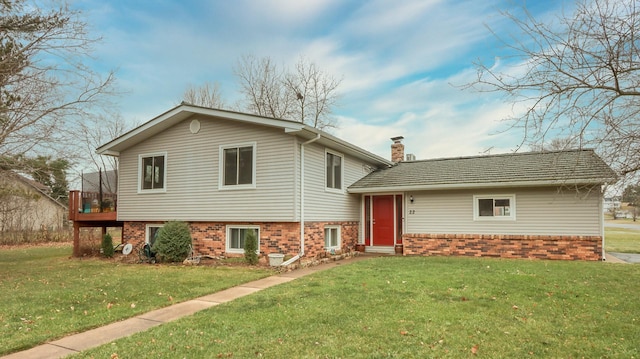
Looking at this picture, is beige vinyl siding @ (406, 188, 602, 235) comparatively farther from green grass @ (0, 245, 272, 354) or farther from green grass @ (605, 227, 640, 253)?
green grass @ (0, 245, 272, 354)

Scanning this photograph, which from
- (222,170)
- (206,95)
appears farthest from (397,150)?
(206,95)

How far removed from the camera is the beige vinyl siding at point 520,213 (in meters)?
11.1

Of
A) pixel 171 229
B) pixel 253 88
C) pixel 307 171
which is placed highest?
pixel 253 88

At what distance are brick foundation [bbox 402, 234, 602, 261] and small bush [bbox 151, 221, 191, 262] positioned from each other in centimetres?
704

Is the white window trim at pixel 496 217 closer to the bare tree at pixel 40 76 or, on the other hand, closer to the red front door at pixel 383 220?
the red front door at pixel 383 220

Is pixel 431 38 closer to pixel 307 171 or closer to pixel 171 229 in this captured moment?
pixel 307 171

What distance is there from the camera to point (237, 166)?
11695 millimetres

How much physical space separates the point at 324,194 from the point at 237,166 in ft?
9.26

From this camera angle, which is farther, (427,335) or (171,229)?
(171,229)

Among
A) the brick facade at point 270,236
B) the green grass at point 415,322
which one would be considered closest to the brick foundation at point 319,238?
the brick facade at point 270,236

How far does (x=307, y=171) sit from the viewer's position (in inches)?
443

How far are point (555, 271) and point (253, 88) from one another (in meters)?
21.9

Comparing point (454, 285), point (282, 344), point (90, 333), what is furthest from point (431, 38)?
point (90, 333)

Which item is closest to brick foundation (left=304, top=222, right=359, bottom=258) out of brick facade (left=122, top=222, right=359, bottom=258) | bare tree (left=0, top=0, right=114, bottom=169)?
brick facade (left=122, top=222, right=359, bottom=258)
